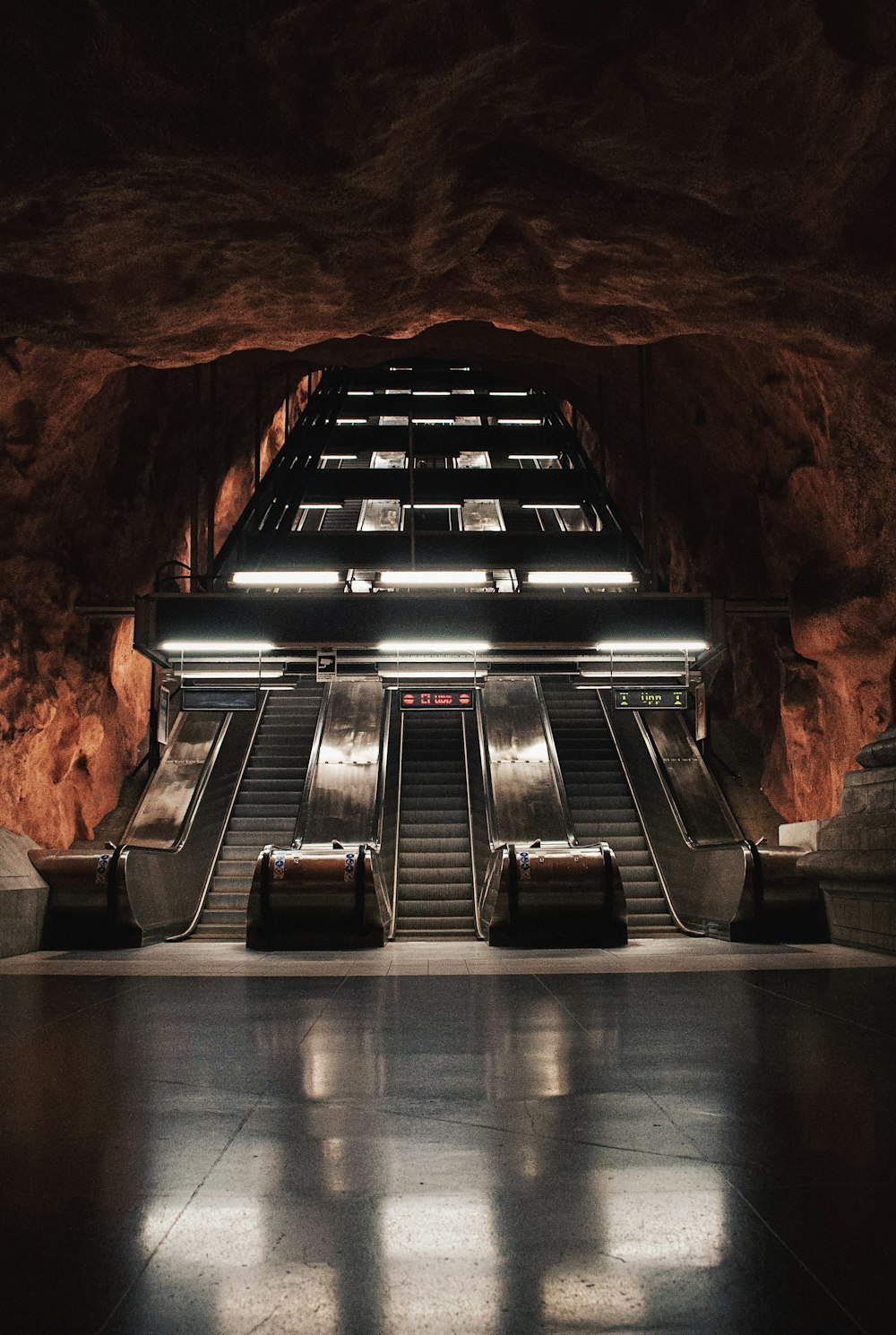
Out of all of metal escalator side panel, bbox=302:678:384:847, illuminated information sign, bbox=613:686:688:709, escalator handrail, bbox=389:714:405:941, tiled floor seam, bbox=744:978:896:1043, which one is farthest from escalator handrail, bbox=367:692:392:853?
tiled floor seam, bbox=744:978:896:1043

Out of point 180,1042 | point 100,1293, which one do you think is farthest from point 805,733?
point 100,1293

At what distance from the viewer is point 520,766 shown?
539 inches

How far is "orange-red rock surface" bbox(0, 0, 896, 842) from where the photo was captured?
4.44 meters

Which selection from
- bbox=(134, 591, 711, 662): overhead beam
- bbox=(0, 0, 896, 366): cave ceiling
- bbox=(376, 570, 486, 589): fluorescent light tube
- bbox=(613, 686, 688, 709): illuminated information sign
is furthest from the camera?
bbox=(613, 686, 688, 709): illuminated information sign

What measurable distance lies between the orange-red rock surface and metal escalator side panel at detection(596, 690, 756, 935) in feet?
6.78

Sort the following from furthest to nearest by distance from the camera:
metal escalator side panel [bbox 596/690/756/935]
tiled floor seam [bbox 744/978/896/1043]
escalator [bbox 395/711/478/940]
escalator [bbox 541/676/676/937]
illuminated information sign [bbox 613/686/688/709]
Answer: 1. illuminated information sign [bbox 613/686/688/709]
2. escalator [bbox 541/676/676/937]
3. escalator [bbox 395/711/478/940]
4. metal escalator side panel [bbox 596/690/756/935]
5. tiled floor seam [bbox 744/978/896/1043]

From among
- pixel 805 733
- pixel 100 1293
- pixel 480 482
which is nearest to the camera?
pixel 100 1293

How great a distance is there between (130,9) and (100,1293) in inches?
177

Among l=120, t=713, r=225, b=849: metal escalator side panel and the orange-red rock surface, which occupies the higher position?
the orange-red rock surface

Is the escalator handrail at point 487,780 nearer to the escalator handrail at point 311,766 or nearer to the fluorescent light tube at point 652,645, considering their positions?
the fluorescent light tube at point 652,645

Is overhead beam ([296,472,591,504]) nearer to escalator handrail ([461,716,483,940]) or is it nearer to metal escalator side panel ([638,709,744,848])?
escalator handrail ([461,716,483,940])

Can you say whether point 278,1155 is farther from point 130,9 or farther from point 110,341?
point 110,341

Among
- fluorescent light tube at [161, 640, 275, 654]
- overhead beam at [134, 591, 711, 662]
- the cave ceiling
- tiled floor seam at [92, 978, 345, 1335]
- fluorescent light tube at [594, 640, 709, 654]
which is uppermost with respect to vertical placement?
the cave ceiling

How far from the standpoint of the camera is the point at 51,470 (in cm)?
1110
